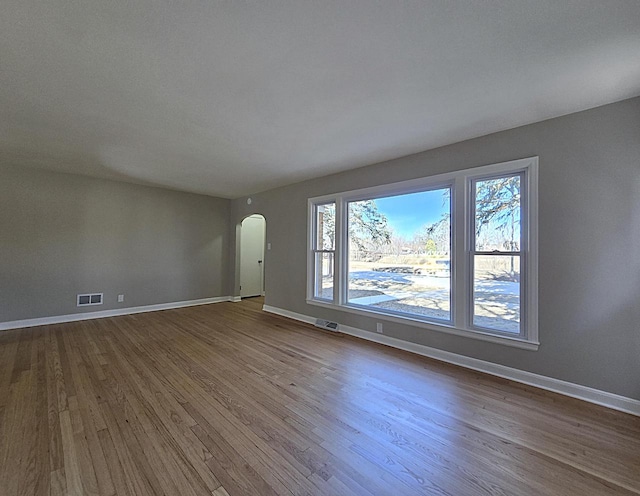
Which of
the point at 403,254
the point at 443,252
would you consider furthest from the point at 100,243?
the point at 443,252

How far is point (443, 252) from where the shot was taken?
3.44m

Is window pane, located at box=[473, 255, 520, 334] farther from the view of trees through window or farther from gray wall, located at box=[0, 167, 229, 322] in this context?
gray wall, located at box=[0, 167, 229, 322]

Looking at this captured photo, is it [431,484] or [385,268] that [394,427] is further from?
[385,268]

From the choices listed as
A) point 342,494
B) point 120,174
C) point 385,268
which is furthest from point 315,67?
point 120,174

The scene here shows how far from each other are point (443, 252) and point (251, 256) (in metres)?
5.40

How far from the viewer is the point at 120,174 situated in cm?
480

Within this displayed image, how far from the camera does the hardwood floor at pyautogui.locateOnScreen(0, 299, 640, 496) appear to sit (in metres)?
1.52

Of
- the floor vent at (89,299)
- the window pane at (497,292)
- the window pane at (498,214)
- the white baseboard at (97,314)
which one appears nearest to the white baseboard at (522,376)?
the window pane at (497,292)

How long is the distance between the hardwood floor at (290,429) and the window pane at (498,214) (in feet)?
4.60

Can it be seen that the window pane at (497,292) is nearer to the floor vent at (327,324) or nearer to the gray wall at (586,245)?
the gray wall at (586,245)

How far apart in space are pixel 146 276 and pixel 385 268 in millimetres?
4812

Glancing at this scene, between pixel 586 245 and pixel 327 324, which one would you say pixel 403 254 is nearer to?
pixel 327 324

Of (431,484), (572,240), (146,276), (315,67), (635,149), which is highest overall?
(315,67)

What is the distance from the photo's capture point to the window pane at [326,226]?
474 cm
